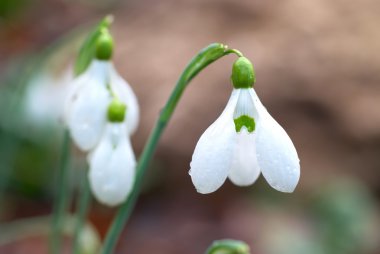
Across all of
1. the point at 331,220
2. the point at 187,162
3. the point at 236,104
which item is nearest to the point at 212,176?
the point at 236,104

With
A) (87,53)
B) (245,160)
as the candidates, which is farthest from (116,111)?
(245,160)

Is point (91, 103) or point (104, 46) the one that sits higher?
point (104, 46)

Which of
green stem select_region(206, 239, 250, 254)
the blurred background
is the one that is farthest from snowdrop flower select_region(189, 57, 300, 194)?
the blurred background

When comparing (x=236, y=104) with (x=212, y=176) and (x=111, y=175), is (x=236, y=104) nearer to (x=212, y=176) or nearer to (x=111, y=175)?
(x=212, y=176)

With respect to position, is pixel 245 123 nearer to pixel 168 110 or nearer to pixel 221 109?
pixel 168 110

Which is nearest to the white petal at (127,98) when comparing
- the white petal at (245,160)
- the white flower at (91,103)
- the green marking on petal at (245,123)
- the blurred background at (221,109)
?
the white flower at (91,103)

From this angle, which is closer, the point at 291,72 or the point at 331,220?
Answer: the point at 331,220

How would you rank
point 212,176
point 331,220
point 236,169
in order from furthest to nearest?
point 331,220
point 236,169
point 212,176
